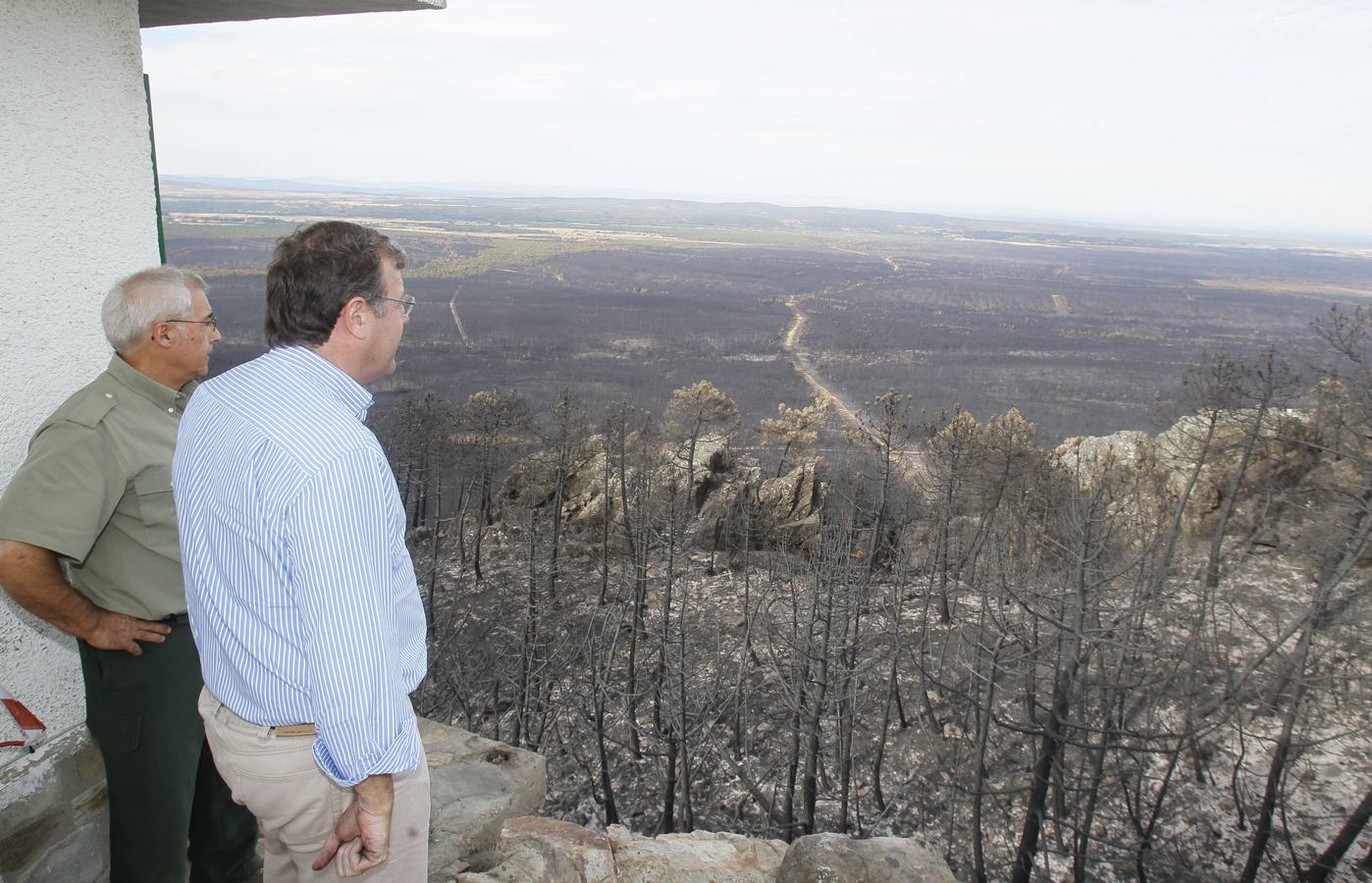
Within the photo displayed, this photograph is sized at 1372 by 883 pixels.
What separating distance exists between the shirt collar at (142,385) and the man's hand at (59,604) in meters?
0.58

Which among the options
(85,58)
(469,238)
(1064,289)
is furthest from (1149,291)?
(85,58)

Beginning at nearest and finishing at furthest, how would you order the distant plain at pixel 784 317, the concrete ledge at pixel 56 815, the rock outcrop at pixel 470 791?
the concrete ledge at pixel 56 815 < the rock outcrop at pixel 470 791 < the distant plain at pixel 784 317

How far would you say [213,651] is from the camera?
2.22m

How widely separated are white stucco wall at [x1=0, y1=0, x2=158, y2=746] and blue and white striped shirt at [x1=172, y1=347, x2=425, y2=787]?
3.93 ft

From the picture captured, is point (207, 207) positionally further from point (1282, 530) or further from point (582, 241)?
point (1282, 530)

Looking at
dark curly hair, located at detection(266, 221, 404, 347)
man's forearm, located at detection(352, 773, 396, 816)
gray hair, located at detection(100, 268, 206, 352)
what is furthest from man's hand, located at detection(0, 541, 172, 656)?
man's forearm, located at detection(352, 773, 396, 816)

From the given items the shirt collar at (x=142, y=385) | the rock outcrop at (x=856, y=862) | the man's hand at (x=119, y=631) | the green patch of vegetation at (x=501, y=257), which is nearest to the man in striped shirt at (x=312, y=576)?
the man's hand at (x=119, y=631)

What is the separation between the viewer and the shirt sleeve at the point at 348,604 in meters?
1.88

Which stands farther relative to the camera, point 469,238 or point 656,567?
point 469,238

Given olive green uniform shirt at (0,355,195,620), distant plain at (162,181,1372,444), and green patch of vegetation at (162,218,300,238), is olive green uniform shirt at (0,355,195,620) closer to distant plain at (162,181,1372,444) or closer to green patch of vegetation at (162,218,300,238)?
distant plain at (162,181,1372,444)

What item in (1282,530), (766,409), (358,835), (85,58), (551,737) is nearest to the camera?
(358,835)

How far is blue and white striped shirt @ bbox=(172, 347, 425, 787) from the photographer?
189 centimetres

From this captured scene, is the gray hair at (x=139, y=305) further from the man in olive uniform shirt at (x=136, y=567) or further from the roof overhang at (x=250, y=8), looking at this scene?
the roof overhang at (x=250, y=8)

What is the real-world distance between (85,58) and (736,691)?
48.2 feet
